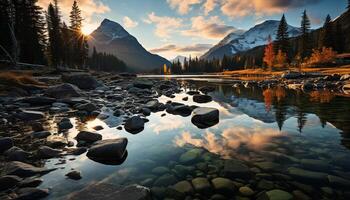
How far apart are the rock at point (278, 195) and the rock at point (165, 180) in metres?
2.15

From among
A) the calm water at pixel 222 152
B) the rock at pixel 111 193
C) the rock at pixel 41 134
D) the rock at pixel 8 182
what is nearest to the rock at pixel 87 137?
the calm water at pixel 222 152

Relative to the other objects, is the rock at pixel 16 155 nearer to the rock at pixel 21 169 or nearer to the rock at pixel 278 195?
the rock at pixel 21 169

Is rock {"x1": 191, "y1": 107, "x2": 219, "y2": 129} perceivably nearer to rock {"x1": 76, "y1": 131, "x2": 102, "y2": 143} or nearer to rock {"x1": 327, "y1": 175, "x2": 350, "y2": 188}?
rock {"x1": 76, "y1": 131, "x2": 102, "y2": 143}

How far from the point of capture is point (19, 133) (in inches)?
328

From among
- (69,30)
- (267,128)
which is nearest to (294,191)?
(267,128)

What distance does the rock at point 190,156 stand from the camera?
638 cm

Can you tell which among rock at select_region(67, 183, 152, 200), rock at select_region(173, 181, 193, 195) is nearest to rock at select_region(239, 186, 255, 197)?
rock at select_region(173, 181, 193, 195)

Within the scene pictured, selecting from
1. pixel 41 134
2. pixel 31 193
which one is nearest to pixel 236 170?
pixel 31 193

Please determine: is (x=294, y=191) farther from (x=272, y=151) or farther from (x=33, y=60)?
(x=33, y=60)

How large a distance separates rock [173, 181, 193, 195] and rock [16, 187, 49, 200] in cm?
285

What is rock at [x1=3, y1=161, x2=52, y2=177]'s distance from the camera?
511cm

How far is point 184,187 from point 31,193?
10.7ft

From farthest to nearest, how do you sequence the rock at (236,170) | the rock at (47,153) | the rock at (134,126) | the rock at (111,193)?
the rock at (134,126)
the rock at (47,153)
the rock at (236,170)
the rock at (111,193)

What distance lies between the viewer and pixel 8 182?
4.68m
